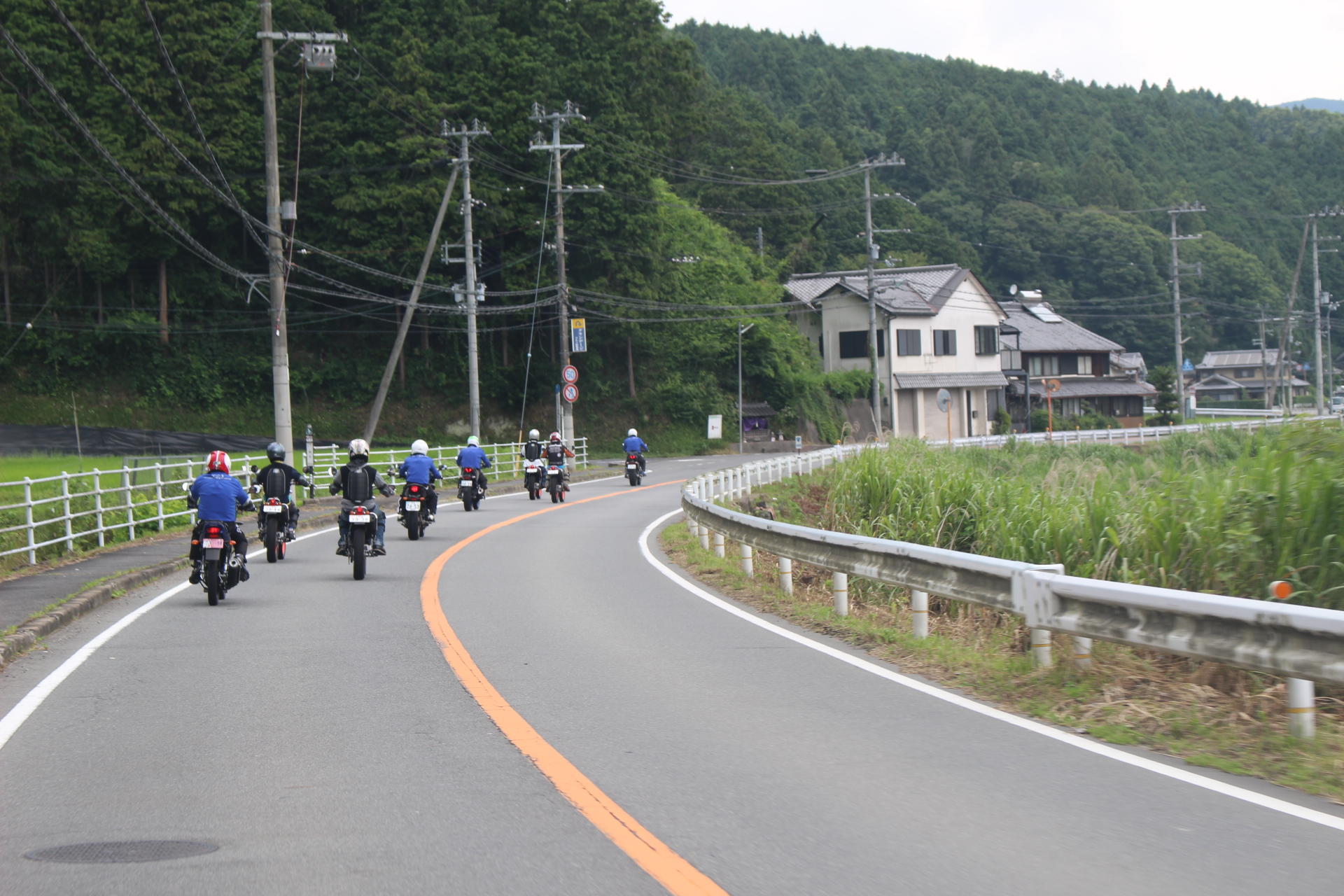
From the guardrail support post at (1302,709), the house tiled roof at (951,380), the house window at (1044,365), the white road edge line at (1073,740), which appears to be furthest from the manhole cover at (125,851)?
the house window at (1044,365)

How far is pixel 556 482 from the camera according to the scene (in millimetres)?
31281

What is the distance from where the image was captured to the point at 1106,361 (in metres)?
82.7

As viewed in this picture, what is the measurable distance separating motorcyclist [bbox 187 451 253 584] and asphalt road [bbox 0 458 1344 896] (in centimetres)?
253

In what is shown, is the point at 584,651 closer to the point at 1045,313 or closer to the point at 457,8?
the point at 457,8

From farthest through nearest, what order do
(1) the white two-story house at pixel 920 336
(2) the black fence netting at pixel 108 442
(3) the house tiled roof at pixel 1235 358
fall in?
(3) the house tiled roof at pixel 1235 358 < (1) the white two-story house at pixel 920 336 < (2) the black fence netting at pixel 108 442

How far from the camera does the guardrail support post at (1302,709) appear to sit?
6543 mm

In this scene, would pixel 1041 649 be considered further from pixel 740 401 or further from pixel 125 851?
pixel 740 401

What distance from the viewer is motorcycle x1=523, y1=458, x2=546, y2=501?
107ft

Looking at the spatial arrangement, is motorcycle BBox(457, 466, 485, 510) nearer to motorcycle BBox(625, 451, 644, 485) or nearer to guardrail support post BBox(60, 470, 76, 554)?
motorcycle BBox(625, 451, 644, 485)

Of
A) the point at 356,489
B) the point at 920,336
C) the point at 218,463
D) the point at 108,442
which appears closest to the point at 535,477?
the point at 356,489

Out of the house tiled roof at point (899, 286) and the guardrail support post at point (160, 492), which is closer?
the guardrail support post at point (160, 492)

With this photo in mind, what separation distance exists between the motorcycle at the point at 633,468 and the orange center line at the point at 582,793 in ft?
87.5

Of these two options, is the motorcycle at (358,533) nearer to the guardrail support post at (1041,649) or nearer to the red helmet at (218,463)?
the red helmet at (218,463)

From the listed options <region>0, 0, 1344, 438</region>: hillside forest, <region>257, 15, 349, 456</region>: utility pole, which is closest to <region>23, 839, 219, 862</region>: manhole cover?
<region>257, 15, 349, 456</region>: utility pole
